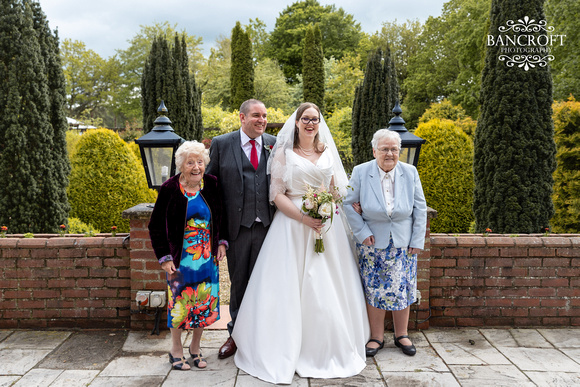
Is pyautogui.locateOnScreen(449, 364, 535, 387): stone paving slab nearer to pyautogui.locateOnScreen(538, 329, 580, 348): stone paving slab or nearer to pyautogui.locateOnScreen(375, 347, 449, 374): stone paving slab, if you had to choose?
pyautogui.locateOnScreen(375, 347, 449, 374): stone paving slab

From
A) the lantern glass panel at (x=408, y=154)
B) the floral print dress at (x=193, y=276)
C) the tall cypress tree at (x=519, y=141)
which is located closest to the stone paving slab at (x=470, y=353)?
the lantern glass panel at (x=408, y=154)

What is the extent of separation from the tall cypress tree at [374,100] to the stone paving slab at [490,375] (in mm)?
8352

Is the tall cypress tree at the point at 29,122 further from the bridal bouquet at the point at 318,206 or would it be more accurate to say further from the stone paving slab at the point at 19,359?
the bridal bouquet at the point at 318,206

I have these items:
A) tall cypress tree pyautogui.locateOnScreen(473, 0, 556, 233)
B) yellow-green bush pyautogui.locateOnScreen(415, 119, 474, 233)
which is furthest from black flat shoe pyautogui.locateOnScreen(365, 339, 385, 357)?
yellow-green bush pyautogui.locateOnScreen(415, 119, 474, 233)

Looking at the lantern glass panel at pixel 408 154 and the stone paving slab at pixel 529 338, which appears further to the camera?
the lantern glass panel at pixel 408 154

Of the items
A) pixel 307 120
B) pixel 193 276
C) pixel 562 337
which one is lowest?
pixel 562 337

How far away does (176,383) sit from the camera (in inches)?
110

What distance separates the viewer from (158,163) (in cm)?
360

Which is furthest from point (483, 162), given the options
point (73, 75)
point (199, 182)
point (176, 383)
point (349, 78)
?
point (73, 75)

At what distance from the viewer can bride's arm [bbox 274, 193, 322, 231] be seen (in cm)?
304

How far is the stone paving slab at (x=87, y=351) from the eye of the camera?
3055mm

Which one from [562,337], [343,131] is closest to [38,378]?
[562,337]

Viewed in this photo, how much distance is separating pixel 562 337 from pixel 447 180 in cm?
450

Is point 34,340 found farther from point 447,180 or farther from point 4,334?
point 447,180
